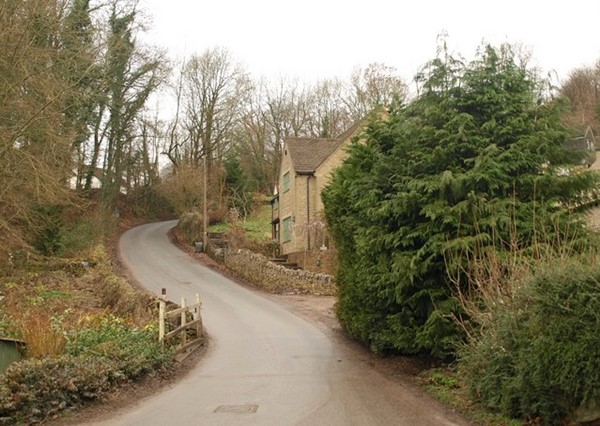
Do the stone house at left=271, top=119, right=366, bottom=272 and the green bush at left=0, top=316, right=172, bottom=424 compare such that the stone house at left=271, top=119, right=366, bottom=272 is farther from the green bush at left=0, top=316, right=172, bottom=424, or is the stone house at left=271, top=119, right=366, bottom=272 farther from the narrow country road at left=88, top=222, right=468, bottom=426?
the green bush at left=0, top=316, right=172, bottom=424

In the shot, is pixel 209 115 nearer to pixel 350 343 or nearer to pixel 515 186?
pixel 350 343

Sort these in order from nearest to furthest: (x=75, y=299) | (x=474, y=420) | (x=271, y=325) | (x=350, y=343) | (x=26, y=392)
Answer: (x=474, y=420) < (x=26, y=392) < (x=350, y=343) < (x=271, y=325) < (x=75, y=299)

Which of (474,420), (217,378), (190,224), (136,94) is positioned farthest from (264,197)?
(474,420)

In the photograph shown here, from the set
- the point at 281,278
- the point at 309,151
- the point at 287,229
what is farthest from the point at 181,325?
the point at 309,151

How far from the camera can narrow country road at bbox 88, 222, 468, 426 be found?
30.3 feet

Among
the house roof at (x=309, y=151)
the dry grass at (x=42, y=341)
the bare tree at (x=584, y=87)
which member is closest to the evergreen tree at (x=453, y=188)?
the dry grass at (x=42, y=341)

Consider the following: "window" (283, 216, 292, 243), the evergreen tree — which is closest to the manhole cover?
the evergreen tree

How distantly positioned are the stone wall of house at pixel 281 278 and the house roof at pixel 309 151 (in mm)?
7440

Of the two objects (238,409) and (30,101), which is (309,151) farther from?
(238,409)

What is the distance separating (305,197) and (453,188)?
27.5 meters

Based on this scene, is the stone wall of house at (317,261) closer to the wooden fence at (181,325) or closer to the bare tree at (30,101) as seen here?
the bare tree at (30,101)

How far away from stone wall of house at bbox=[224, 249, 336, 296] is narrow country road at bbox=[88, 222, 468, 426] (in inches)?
224

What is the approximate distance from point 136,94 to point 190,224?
10.4m

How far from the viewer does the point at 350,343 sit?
17.2 metres
